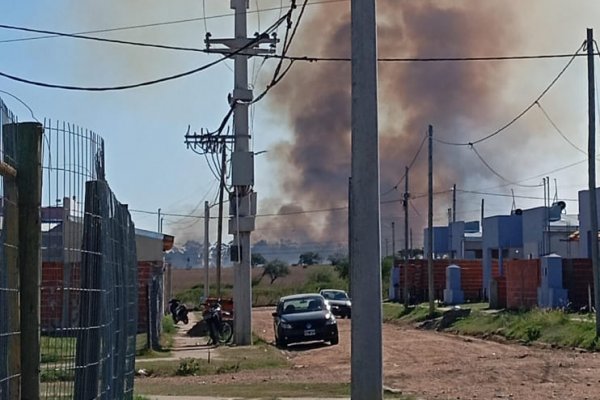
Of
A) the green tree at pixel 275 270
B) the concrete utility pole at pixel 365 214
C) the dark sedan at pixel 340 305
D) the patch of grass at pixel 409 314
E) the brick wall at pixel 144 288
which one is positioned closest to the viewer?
the concrete utility pole at pixel 365 214

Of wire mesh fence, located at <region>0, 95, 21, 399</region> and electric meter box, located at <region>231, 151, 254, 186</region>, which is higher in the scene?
electric meter box, located at <region>231, 151, 254, 186</region>

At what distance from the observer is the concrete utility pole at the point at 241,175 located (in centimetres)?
3177

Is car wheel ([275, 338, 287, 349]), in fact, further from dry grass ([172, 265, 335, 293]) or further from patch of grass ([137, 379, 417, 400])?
dry grass ([172, 265, 335, 293])

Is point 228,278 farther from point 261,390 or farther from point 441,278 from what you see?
point 261,390

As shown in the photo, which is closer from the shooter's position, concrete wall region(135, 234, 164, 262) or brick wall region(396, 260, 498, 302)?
concrete wall region(135, 234, 164, 262)

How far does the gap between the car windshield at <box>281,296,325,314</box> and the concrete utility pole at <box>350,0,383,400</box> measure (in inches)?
878

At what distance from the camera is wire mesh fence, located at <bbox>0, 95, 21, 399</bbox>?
5016 millimetres

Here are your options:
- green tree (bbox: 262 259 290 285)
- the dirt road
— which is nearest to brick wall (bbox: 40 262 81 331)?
the dirt road

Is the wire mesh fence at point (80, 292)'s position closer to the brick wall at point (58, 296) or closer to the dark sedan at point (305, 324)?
the brick wall at point (58, 296)

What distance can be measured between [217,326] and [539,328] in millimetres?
9784

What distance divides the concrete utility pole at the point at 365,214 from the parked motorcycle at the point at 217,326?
21.6 m

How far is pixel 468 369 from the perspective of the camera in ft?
72.0

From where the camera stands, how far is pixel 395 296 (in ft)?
235

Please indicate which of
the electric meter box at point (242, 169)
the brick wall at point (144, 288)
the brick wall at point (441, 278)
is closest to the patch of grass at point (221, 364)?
the brick wall at point (144, 288)
